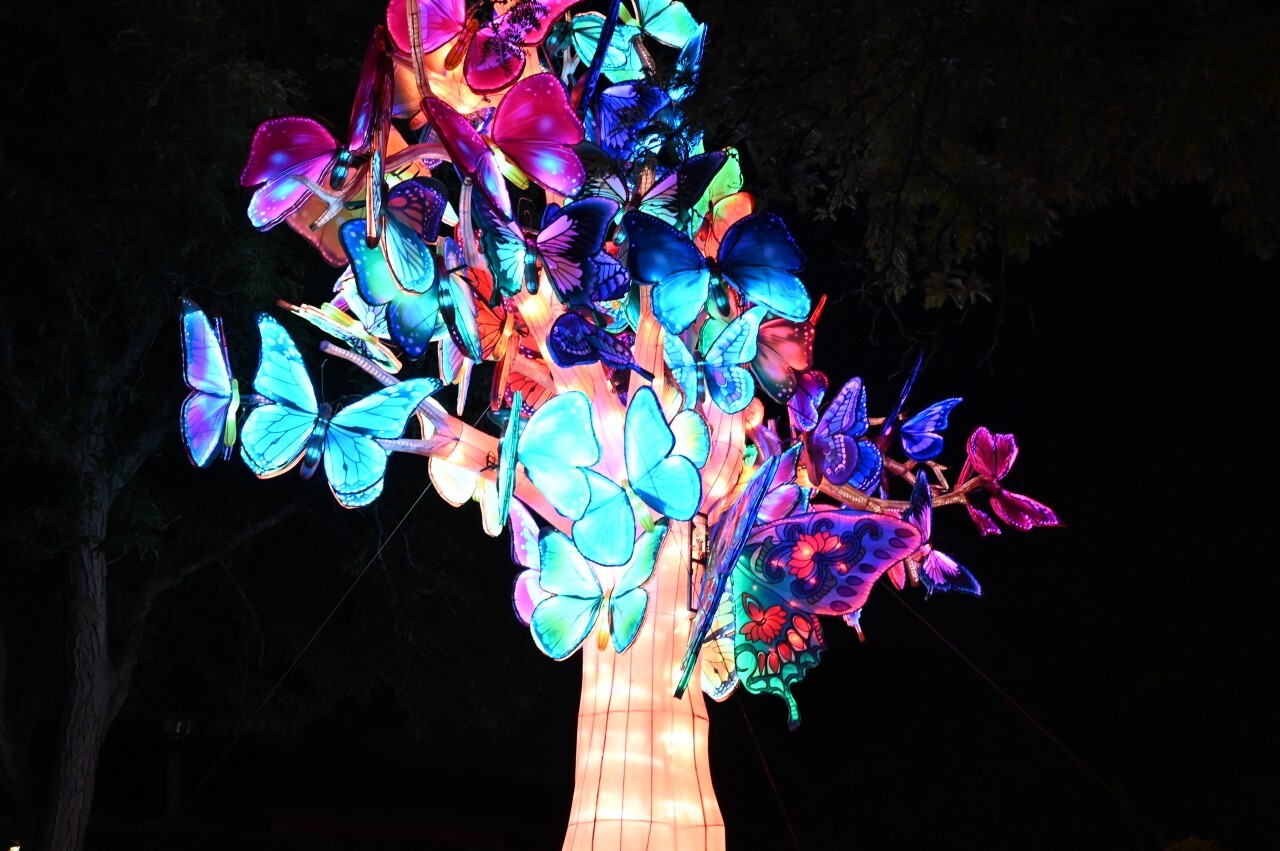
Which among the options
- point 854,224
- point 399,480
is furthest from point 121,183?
point 854,224

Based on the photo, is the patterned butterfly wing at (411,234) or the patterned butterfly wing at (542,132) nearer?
the patterned butterfly wing at (411,234)

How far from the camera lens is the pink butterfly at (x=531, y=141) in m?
4.32

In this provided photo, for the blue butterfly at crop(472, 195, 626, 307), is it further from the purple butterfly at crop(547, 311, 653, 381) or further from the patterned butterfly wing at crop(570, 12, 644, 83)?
the patterned butterfly wing at crop(570, 12, 644, 83)

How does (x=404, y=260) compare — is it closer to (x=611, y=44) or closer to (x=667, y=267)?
(x=667, y=267)

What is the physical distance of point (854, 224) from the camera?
17.9 feet

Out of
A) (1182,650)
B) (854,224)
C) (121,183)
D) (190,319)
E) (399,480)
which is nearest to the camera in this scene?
(190,319)

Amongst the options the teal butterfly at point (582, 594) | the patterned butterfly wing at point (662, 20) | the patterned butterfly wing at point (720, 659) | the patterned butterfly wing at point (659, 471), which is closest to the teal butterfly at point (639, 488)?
the patterned butterfly wing at point (659, 471)

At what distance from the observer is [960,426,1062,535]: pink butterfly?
5.64 m

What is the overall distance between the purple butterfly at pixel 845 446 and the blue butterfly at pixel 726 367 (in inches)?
20.8

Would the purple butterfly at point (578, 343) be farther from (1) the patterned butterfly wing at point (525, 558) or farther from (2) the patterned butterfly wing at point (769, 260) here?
(1) the patterned butterfly wing at point (525, 558)

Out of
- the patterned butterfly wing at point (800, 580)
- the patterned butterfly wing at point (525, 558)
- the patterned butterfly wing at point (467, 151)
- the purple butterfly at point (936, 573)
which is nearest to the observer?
the patterned butterfly wing at point (467, 151)

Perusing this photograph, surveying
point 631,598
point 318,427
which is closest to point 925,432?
point 631,598

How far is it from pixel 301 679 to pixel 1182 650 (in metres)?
9.59

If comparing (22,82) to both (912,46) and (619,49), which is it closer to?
(619,49)
